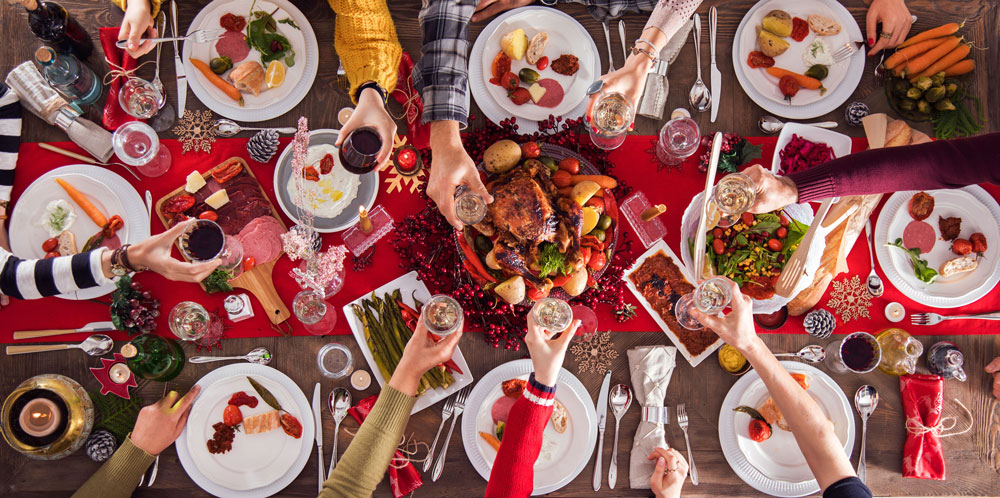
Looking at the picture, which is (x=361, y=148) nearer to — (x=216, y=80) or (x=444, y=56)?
(x=444, y=56)

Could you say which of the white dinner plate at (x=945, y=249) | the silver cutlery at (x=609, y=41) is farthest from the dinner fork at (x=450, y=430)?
the white dinner plate at (x=945, y=249)

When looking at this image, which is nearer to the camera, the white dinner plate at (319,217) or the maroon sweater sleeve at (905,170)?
the maroon sweater sleeve at (905,170)

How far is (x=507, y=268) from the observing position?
2.00 metres

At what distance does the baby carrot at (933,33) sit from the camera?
233 cm

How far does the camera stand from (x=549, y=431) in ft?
7.38

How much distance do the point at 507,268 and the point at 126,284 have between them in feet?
4.90

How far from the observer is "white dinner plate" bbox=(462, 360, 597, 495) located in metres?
2.23

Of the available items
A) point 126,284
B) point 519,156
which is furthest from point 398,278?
point 126,284

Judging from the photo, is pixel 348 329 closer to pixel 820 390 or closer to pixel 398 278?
pixel 398 278

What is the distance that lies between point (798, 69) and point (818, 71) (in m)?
0.08

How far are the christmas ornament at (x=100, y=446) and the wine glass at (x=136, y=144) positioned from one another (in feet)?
3.57

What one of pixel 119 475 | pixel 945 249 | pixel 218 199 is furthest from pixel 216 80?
pixel 945 249

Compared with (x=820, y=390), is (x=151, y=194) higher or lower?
lower

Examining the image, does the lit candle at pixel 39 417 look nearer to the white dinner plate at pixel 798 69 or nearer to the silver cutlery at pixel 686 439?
the silver cutlery at pixel 686 439
